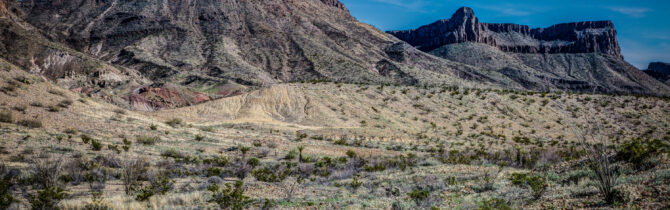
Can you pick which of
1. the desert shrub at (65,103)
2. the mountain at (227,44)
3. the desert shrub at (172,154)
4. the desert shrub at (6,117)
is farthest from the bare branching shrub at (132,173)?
the mountain at (227,44)

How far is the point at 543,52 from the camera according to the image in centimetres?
13425

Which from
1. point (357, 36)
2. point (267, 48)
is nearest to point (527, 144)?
point (267, 48)

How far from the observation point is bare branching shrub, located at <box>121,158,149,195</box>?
9.60 metres

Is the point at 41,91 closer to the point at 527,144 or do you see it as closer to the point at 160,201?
the point at 160,201

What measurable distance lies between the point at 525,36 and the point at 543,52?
19592 millimetres

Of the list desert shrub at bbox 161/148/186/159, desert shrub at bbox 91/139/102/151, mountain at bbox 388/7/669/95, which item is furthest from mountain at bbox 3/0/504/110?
desert shrub at bbox 91/139/102/151

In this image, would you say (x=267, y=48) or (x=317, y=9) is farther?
(x=317, y=9)

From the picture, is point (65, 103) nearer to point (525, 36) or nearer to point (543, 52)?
point (543, 52)

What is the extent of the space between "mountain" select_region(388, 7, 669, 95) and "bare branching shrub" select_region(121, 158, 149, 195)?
99.4 meters

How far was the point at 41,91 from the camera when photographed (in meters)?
20.7

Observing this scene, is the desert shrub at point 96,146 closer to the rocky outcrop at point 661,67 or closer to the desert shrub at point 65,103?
the desert shrub at point 65,103

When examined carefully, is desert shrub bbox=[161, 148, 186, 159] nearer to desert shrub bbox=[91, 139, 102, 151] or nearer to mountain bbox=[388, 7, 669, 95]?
desert shrub bbox=[91, 139, 102, 151]

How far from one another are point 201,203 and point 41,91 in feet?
63.1

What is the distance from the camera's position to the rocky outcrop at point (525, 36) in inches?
5276
